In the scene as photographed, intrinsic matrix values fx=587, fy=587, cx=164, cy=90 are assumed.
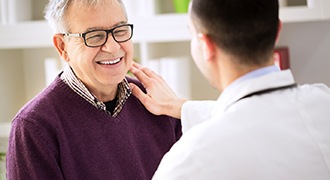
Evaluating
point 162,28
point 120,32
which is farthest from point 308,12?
point 120,32

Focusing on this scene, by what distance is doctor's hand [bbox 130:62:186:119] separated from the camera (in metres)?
1.90

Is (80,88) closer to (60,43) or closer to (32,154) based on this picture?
(60,43)

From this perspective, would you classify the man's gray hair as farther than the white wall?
No

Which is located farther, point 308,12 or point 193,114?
point 308,12

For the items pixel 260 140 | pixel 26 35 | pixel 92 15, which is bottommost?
pixel 26 35

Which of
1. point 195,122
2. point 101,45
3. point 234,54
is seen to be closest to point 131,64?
point 101,45

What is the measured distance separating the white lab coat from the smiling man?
1.87 ft

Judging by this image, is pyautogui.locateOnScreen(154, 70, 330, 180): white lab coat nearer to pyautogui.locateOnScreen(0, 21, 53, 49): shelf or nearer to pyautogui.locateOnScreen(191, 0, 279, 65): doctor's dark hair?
pyautogui.locateOnScreen(191, 0, 279, 65): doctor's dark hair

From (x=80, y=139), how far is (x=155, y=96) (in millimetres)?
307

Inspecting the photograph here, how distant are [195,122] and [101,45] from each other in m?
0.37

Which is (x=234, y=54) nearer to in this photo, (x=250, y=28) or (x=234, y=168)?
(x=250, y=28)

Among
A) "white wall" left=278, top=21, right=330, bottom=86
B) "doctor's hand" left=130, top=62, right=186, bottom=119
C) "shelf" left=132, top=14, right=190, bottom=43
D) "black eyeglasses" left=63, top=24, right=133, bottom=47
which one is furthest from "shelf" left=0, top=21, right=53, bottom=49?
"white wall" left=278, top=21, right=330, bottom=86

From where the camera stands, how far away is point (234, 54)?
1236mm

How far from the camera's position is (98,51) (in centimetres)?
179
